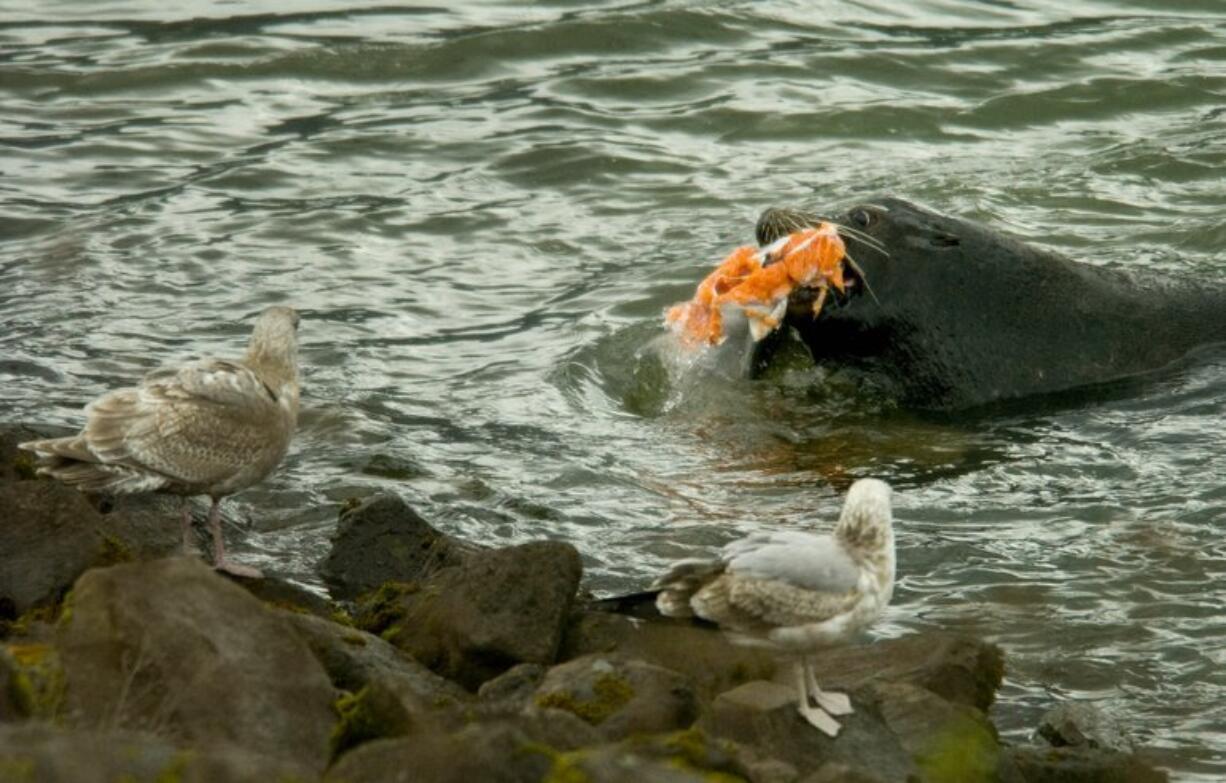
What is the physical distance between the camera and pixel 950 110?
1571 centimetres

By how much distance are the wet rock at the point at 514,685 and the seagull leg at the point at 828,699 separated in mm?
724

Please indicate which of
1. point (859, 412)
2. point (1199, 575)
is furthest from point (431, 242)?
point (1199, 575)

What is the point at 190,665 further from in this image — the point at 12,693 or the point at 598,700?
the point at 598,700

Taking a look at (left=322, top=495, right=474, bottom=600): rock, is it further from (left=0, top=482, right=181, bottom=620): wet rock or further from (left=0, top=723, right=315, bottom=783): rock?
(left=0, top=723, right=315, bottom=783): rock

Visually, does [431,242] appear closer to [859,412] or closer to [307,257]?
[307,257]

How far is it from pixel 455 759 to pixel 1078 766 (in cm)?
231

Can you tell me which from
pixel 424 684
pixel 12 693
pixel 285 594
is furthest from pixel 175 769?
pixel 285 594

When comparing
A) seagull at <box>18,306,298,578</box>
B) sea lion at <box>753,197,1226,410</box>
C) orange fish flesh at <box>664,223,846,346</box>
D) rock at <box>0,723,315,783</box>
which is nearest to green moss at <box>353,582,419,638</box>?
seagull at <box>18,306,298,578</box>

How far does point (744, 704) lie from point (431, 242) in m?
7.69

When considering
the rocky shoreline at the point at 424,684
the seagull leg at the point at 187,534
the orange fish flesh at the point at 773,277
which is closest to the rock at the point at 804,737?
the rocky shoreline at the point at 424,684

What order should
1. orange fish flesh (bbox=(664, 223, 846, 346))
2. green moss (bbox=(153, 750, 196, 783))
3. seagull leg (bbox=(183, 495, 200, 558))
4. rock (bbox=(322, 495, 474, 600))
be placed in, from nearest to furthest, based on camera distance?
green moss (bbox=(153, 750, 196, 783))
seagull leg (bbox=(183, 495, 200, 558))
rock (bbox=(322, 495, 474, 600))
orange fish flesh (bbox=(664, 223, 846, 346))

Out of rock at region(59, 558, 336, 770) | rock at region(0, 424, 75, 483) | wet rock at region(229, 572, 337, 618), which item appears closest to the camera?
rock at region(59, 558, 336, 770)

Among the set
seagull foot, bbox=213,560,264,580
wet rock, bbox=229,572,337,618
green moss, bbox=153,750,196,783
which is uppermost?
green moss, bbox=153,750,196,783

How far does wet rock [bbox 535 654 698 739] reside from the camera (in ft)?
17.3
